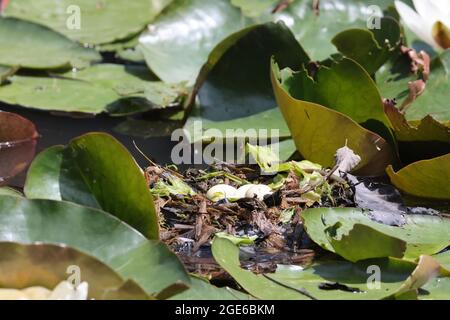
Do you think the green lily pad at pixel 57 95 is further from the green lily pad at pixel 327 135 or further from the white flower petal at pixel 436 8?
the white flower petal at pixel 436 8

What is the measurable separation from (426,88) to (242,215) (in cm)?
74

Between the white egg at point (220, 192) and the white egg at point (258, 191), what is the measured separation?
0.04m

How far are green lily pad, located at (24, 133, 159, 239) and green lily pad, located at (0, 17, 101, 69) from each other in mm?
1160

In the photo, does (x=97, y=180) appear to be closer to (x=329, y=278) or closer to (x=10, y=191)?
(x=10, y=191)

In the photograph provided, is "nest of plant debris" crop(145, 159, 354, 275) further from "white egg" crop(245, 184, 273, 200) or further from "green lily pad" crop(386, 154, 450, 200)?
"green lily pad" crop(386, 154, 450, 200)

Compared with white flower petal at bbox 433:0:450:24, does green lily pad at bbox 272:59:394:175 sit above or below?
below

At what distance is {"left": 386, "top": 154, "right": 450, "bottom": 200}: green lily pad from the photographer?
1.80 m

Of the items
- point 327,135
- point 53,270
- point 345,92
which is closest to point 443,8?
point 345,92

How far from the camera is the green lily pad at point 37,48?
277 centimetres

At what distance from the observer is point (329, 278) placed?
5.06 ft

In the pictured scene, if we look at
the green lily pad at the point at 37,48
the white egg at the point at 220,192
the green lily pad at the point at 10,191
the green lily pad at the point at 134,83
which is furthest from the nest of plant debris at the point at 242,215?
the green lily pad at the point at 37,48

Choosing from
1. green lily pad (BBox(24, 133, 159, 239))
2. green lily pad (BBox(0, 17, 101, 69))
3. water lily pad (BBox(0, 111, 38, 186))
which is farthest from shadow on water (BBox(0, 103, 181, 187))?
green lily pad (BBox(24, 133, 159, 239))

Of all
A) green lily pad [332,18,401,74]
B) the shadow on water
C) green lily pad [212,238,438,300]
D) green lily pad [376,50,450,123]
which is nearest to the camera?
green lily pad [212,238,438,300]
